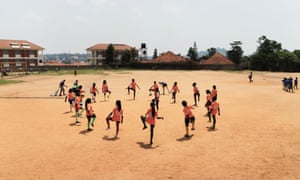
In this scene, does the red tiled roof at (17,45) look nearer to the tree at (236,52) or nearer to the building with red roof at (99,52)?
the building with red roof at (99,52)

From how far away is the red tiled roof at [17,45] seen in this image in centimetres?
7831

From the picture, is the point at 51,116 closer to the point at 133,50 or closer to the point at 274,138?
the point at 274,138

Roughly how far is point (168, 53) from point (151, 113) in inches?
3238

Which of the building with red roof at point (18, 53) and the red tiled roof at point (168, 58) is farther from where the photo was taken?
the red tiled roof at point (168, 58)

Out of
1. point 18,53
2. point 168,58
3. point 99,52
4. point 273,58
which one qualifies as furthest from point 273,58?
point 18,53

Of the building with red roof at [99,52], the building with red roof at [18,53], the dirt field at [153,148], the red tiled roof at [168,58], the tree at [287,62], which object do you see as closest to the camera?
the dirt field at [153,148]

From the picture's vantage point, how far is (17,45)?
80.8m

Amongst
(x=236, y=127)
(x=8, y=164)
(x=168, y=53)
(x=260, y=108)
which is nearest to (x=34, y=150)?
(x=8, y=164)

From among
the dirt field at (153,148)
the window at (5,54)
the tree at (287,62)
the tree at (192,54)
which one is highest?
the tree at (192,54)

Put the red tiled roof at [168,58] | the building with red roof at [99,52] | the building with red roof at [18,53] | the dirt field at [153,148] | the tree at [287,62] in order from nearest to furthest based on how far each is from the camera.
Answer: the dirt field at [153,148]
the tree at [287,62]
the building with red roof at [18,53]
the red tiled roof at [168,58]
the building with red roof at [99,52]

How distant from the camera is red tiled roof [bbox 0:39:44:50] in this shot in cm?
7831

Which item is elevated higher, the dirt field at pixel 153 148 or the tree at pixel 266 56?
the tree at pixel 266 56

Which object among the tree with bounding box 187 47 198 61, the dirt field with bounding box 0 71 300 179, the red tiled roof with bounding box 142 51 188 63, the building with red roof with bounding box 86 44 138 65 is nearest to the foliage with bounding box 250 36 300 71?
the red tiled roof with bounding box 142 51 188 63

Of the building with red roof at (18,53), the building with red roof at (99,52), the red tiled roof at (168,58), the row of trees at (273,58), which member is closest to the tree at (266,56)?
the row of trees at (273,58)
